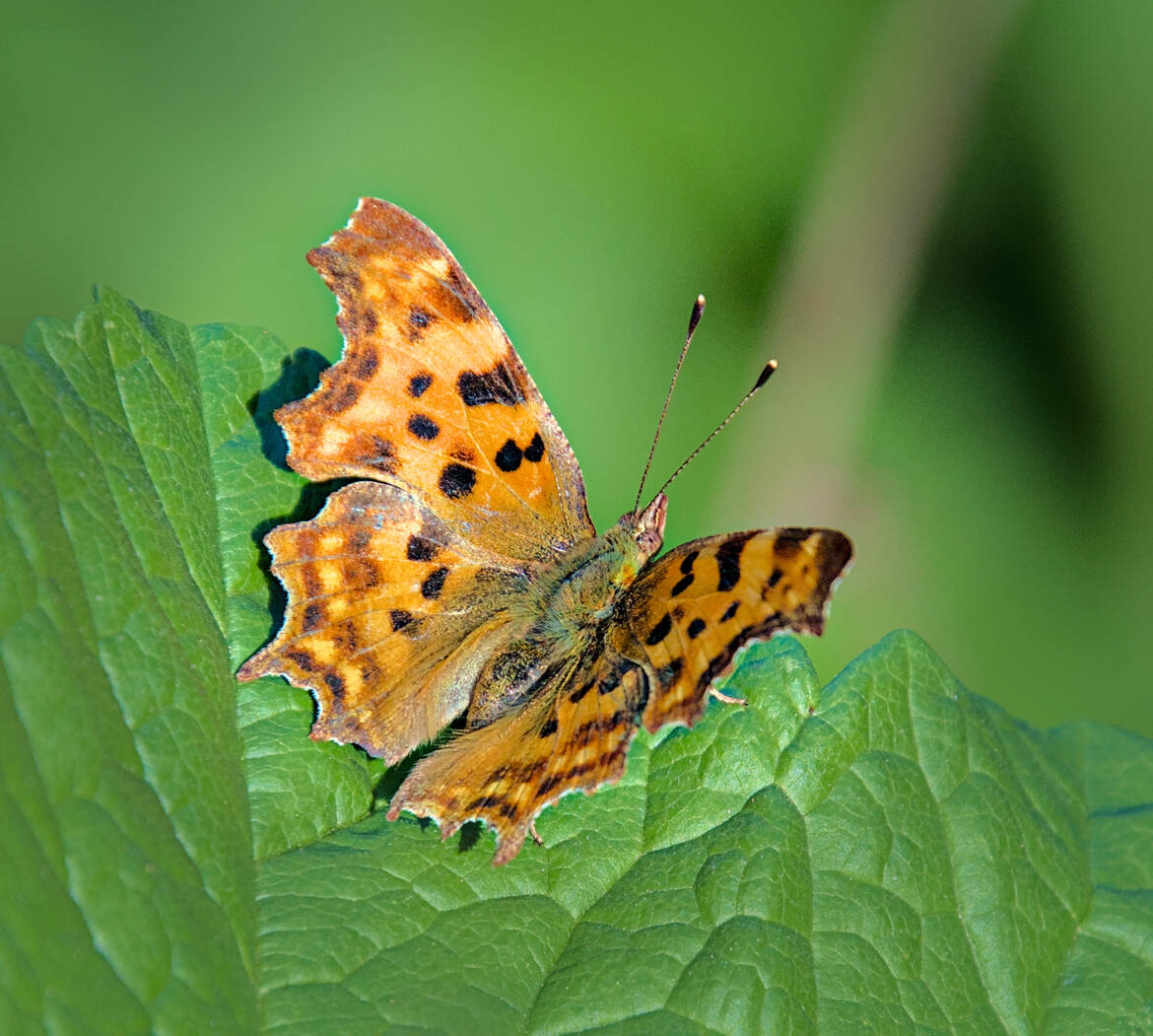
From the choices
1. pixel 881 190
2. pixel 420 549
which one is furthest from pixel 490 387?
pixel 881 190

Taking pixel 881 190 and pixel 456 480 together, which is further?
pixel 881 190

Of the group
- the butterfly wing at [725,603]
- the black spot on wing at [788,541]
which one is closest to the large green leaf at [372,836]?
the butterfly wing at [725,603]

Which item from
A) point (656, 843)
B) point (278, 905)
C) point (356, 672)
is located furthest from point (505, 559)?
point (278, 905)

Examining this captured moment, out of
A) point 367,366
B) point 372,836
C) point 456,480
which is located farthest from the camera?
point 456,480

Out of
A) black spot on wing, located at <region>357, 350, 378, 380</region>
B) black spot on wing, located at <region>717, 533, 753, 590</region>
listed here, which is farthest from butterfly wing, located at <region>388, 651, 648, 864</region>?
black spot on wing, located at <region>357, 350, 378, 380</region>

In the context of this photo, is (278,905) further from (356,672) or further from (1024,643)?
(1024,643)

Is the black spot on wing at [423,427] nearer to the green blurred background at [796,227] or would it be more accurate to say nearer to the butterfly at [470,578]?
the butterfly at [470,578]

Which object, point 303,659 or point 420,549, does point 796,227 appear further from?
point 303,659
